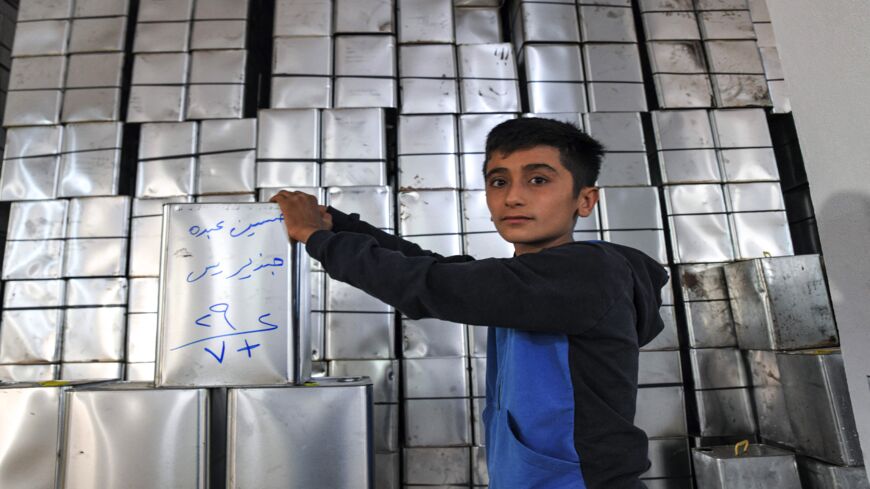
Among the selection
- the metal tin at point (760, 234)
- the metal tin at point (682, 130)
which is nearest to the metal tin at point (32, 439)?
the metal tin at point (682, 130)

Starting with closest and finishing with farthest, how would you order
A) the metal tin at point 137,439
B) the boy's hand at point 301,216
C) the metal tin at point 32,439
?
the boy's hand at point 301,216 → the metal tin at point 137,439 → the metal tin at point 32,439

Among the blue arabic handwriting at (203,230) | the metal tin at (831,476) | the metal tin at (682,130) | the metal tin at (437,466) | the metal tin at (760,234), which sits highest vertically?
the metal tin at (682,130)

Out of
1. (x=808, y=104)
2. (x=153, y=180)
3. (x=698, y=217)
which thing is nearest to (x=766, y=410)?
(x=698, y=217)

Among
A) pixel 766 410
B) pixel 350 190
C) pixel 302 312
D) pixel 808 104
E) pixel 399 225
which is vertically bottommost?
pixel 766 410

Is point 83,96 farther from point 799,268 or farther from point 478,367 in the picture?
point 799,268

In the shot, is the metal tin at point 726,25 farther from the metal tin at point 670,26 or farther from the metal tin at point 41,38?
the metal tin at point 41,38

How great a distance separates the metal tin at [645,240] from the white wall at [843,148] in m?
1.76

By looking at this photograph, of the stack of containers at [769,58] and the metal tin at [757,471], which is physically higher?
the stack of containers at [769,58]

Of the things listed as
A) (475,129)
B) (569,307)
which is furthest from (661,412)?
(569,307)

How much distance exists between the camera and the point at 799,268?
2838mm

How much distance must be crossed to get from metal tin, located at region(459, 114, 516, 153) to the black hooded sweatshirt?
2258 mm

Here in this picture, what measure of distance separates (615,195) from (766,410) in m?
1.48

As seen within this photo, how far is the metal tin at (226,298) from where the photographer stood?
4.84 feet

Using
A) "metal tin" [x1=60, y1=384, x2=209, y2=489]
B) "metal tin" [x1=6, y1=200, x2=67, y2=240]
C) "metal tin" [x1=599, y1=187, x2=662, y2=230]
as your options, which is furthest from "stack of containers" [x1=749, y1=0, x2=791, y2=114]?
"metal tin" [x1=6, y1=200, x2=67, y2=240]
